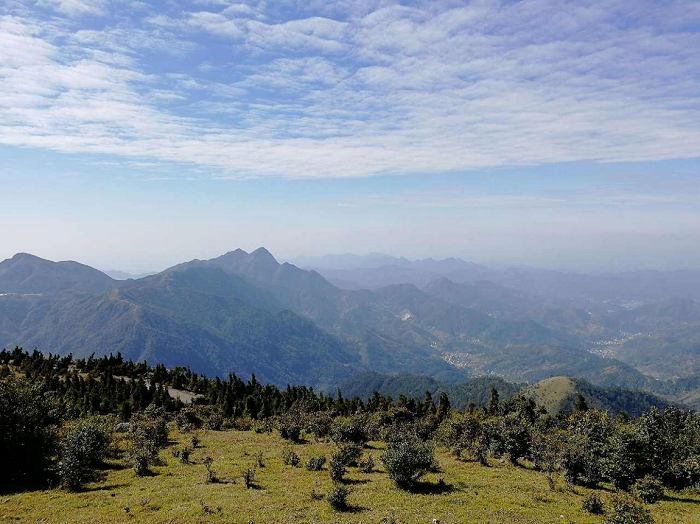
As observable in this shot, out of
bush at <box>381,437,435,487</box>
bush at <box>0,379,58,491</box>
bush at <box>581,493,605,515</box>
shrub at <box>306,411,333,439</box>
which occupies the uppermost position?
bush at <box>0,379,58,491</box>

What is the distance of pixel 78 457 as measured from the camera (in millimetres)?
35844

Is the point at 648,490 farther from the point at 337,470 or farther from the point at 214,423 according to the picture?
the point at 214,423

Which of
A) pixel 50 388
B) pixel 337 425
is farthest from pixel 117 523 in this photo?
pixel 50 388

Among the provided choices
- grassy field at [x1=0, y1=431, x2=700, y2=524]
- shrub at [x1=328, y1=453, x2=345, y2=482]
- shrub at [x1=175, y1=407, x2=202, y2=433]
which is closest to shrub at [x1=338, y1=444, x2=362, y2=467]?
grassy field at [x1=0, y1=431, x2=700, y2=524]

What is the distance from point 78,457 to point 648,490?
170ft

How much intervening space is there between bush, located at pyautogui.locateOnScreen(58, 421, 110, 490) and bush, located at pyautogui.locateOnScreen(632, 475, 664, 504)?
5076 centimetres

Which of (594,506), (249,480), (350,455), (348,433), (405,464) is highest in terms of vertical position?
(405,464)

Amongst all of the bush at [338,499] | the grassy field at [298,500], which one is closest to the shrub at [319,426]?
the grassy field at [298,500]

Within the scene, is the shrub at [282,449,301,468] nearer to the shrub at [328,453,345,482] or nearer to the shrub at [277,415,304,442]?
the shrub at [328,453,345,482]

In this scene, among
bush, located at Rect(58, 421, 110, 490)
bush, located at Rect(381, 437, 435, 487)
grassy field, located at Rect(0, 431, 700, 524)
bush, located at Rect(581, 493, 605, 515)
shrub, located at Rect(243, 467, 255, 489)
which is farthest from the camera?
shrub, located at Rect(243, 467, 255, 489)

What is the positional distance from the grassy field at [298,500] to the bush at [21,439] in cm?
533

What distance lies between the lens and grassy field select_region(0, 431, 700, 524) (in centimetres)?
2827

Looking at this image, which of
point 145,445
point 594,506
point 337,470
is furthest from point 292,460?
point 594,506

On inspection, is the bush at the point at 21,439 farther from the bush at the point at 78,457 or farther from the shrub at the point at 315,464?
the shrub at the point at 315,464
